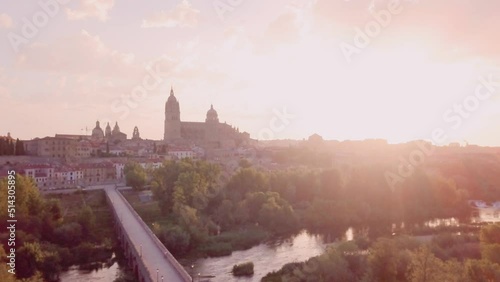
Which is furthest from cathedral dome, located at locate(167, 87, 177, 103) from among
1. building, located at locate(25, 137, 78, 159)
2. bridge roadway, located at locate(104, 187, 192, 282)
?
bridge roadway, located at locate(104, 187, 192, 282)

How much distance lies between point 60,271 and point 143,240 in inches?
150

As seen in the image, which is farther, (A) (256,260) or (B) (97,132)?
(B) (97,132)

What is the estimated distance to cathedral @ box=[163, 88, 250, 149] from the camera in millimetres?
78812

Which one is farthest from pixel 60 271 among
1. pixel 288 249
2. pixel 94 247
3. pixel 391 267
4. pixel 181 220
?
pixel 391 267

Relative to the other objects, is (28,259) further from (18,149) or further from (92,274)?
(18,149)

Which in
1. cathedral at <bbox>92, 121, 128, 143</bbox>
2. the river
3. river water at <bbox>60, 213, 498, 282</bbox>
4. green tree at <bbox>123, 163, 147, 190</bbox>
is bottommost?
the river

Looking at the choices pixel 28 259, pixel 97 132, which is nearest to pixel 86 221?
pixel 28 259

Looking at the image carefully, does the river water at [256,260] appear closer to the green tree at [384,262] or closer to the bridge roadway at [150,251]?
the bridge roadway at [150,251]

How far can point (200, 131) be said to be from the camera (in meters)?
83.4

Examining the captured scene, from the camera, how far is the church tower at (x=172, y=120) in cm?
7875

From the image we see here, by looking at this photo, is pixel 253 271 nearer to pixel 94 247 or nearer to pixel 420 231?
pixel 94 247

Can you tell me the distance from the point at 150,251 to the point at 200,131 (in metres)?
65.2

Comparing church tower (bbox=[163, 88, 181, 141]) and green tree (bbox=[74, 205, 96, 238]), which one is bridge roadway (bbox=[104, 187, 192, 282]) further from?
church tower (bbox=[163, 88, 181, 141])

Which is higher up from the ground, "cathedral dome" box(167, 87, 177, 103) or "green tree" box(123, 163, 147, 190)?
"cathedral dome" box(167, 87, 177, 103)
